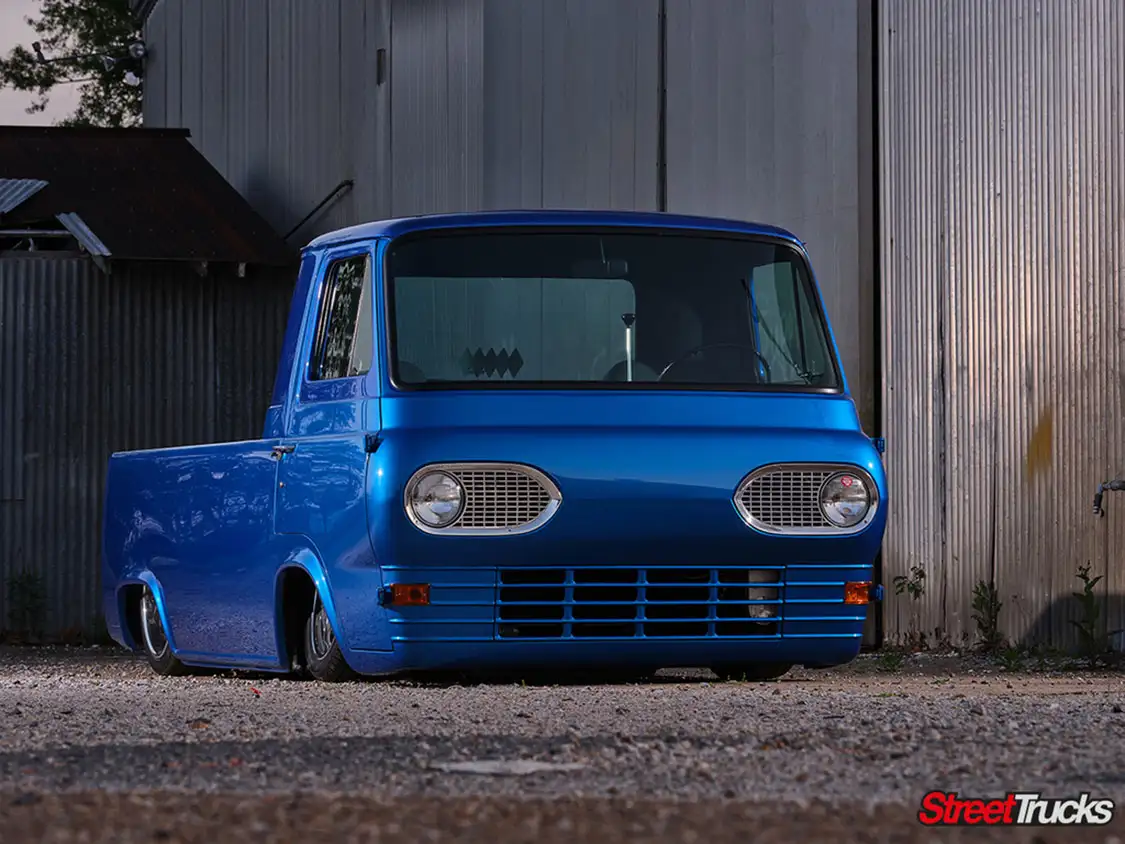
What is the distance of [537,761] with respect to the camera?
595cm

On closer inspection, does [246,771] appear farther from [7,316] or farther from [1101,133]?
[7,316]

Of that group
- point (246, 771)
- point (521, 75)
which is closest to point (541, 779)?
point (246, 771)

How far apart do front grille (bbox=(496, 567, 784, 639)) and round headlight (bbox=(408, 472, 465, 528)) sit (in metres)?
0.35

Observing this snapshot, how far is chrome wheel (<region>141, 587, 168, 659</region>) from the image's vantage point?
39.7 feet

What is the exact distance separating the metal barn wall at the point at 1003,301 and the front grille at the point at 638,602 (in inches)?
187

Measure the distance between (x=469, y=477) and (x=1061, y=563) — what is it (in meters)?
6.13

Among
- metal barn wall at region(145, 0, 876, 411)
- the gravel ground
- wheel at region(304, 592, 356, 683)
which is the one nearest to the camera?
the gravel ground

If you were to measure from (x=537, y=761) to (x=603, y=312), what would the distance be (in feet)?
13.6

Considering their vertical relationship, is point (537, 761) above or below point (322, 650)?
above

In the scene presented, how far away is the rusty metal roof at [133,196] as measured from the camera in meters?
21.6

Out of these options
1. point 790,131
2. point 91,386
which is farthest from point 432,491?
point 91,386

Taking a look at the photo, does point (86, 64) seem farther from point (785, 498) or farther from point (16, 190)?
point (785, 498)

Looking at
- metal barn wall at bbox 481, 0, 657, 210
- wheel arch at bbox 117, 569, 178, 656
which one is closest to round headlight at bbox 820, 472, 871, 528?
wheel arch at bbox 117, 569, 178, 656

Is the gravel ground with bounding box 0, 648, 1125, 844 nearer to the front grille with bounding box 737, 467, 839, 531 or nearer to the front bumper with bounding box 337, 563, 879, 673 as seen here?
the front bumper with bounding box 337, 563, 879, 673
